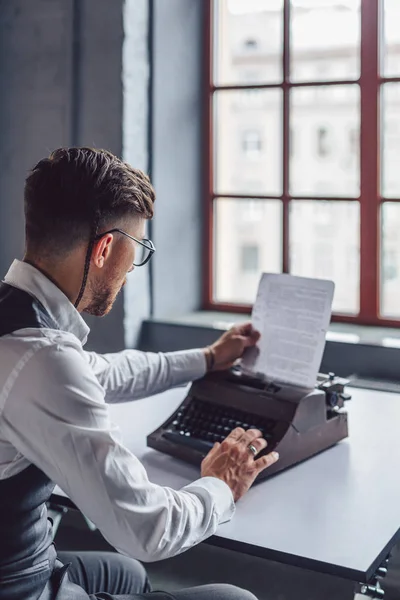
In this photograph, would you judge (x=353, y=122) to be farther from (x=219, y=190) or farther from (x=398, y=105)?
(x=219, y=190)

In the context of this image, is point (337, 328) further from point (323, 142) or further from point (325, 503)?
point (325, 503)

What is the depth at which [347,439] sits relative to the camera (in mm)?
2279

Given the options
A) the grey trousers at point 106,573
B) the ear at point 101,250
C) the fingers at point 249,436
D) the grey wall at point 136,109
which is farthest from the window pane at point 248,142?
the ear at point 101,250

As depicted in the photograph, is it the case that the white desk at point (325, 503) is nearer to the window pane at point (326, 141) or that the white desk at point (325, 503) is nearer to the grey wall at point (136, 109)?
the grey wall at point (136, 109)

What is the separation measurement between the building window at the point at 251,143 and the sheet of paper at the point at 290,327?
4.55 feet

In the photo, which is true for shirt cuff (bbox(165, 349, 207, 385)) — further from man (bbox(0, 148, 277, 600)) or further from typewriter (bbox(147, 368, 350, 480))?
man (bbox(0, 148, 277, 600))

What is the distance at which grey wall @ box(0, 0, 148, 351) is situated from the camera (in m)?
3.35

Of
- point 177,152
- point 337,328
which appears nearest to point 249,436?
point 337,328

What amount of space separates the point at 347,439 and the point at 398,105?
153cm

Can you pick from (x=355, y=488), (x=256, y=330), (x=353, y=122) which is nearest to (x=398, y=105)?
(x=353, y=122)

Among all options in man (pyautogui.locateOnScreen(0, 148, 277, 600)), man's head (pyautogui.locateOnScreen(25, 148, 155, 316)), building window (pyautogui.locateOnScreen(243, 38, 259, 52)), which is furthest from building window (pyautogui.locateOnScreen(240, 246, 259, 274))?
man's head (pyautogui.locateOnScreen(25, 148, 155, 316))

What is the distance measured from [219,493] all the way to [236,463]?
0.47ft

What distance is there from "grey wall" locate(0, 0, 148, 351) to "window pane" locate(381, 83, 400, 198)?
0.93 metres

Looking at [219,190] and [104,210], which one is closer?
[104,210]
